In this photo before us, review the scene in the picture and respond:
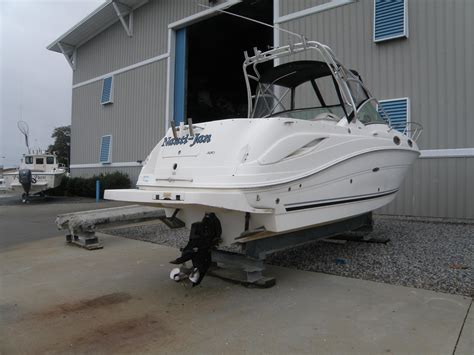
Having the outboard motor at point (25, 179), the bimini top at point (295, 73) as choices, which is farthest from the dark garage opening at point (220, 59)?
the bimini top at point (295, 73)

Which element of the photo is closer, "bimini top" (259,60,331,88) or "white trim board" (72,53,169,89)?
"bimini top" (259,60,331,88)

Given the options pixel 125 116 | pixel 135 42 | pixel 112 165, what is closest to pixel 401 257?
pixel 125 116

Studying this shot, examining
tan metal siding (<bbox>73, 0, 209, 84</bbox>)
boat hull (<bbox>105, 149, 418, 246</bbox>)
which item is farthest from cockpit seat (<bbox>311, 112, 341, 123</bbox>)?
tan metal siding (<bbox>73, 0, 209, 84</bbox>)

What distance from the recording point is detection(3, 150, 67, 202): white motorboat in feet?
52.2

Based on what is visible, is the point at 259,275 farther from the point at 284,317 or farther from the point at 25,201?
the point at 25,201

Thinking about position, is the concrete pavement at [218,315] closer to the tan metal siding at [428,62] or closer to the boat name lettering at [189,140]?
the boat name lettering at [189,140]

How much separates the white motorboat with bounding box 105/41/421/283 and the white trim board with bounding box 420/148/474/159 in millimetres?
3514

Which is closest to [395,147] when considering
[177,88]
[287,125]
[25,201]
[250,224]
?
[287,125]

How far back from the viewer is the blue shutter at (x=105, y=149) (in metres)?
17.1

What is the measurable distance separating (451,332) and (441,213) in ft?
20.0

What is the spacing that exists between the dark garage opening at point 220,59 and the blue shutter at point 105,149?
145 inches

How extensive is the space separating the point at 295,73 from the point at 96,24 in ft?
49.2

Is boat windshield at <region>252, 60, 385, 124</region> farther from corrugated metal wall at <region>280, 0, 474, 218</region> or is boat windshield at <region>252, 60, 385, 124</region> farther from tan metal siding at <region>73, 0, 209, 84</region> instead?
tan metal siding at <region>73, 0, 209, 84</region>

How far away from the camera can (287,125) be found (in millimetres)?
3826
